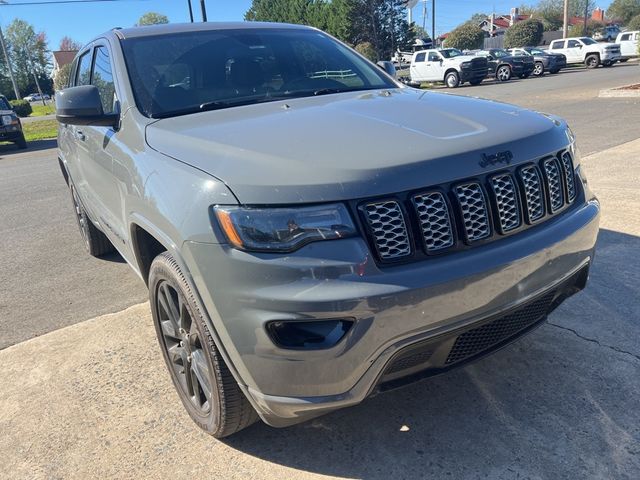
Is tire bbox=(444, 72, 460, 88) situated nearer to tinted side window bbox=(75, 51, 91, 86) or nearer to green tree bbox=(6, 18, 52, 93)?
tinted side window bbox=(75, 51, 91, 86)

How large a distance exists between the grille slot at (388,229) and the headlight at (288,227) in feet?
0.27

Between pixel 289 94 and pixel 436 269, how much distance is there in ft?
5.43

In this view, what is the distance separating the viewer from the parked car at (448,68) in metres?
28.0

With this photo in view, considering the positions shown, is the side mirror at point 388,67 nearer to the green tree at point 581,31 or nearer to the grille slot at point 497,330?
the grille slot at point 497,330

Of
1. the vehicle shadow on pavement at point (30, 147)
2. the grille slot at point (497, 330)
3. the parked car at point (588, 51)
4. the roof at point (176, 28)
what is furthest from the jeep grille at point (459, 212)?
the parked car at point (588, 51)

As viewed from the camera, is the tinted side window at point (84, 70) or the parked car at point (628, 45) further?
the parked car at point (628, 45)

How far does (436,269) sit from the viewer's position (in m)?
1.93

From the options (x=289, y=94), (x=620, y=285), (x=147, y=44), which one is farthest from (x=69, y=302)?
(x=620, y=285)

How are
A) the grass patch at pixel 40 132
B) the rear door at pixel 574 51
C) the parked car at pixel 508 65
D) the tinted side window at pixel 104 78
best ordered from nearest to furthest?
the tinted side window at pixel 104 78 → the grass patch at pixel 40 132 → the parked car at pixel 508 65 → the rear door at pixel 574 51

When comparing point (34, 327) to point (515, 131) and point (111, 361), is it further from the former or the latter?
point (515, 131)

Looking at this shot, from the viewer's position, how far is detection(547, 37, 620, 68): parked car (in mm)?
33250

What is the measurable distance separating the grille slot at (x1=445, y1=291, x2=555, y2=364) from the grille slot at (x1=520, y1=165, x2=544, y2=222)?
0.35m

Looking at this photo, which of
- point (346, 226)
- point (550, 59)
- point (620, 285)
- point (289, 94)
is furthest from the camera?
point (550, 59)

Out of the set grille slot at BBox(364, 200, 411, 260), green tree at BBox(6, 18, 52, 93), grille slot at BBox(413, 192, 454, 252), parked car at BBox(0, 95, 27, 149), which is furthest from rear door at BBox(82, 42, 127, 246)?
green tree at BBox(6, 18, 52, 93)
